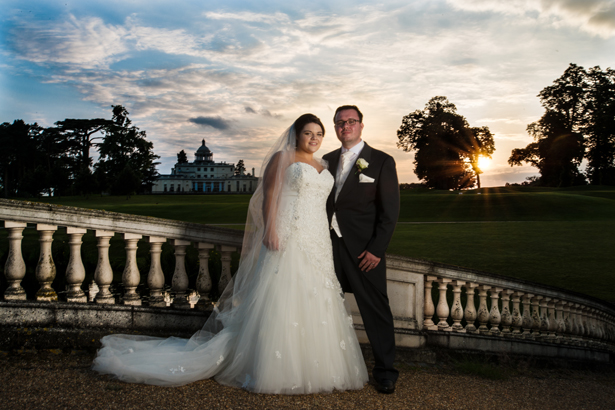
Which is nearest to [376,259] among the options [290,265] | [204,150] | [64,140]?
[290,265]

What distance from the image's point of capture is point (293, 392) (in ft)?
10.6

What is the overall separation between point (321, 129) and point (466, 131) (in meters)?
47.9

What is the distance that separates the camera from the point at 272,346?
11.0 ft

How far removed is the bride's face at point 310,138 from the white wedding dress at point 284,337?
0.22m

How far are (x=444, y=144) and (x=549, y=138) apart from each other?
10375mm

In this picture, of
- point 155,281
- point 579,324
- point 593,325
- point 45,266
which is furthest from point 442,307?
point 593,325

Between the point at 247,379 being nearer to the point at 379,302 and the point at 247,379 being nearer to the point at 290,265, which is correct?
the point at 290,265

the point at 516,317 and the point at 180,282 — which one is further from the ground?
the point at 180,282

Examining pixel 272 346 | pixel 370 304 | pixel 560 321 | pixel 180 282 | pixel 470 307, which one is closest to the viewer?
pixel 272 346

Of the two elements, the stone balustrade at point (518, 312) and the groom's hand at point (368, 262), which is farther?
the stone balustrade at point (518, 312)

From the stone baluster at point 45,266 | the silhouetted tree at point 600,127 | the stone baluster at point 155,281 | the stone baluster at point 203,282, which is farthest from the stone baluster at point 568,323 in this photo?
the silhouetted tree at point 600,127

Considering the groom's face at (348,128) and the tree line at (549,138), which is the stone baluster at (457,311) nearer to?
the groom's face at (348,128)

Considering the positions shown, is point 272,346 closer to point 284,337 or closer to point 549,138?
point 284,337

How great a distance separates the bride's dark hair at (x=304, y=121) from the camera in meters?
3.91
